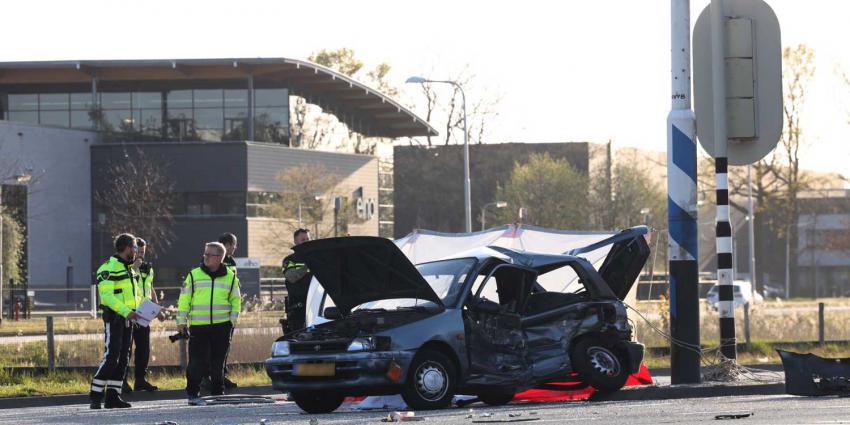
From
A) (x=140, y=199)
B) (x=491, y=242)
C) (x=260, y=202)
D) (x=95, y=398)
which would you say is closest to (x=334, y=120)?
(x=260, y=202)

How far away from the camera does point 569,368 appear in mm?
15633

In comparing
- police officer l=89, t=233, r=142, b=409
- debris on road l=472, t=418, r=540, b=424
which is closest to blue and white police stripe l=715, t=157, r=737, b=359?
debris on road l=472, t=418, r=540, b=424

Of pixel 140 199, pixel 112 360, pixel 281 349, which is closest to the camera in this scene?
pixel 281 349

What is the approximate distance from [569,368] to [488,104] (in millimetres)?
67907

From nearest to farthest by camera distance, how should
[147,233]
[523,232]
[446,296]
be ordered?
1. [446,296]
2. [523,232]
3. [147,233]

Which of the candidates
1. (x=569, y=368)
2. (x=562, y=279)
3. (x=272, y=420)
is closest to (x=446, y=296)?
(x=569, y=368)

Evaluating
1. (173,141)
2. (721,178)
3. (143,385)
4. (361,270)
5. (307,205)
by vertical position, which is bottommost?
(143,385)

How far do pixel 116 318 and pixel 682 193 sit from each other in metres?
6.31

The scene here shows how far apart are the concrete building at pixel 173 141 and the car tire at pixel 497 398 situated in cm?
5739

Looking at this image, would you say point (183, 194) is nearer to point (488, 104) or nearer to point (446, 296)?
point (488, 104)

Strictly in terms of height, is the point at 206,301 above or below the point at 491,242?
below

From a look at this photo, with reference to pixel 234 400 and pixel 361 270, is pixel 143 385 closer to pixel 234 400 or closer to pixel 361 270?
pixel 234 400

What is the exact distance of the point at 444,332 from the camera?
14.6 metres

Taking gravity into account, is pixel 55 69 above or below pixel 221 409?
above
